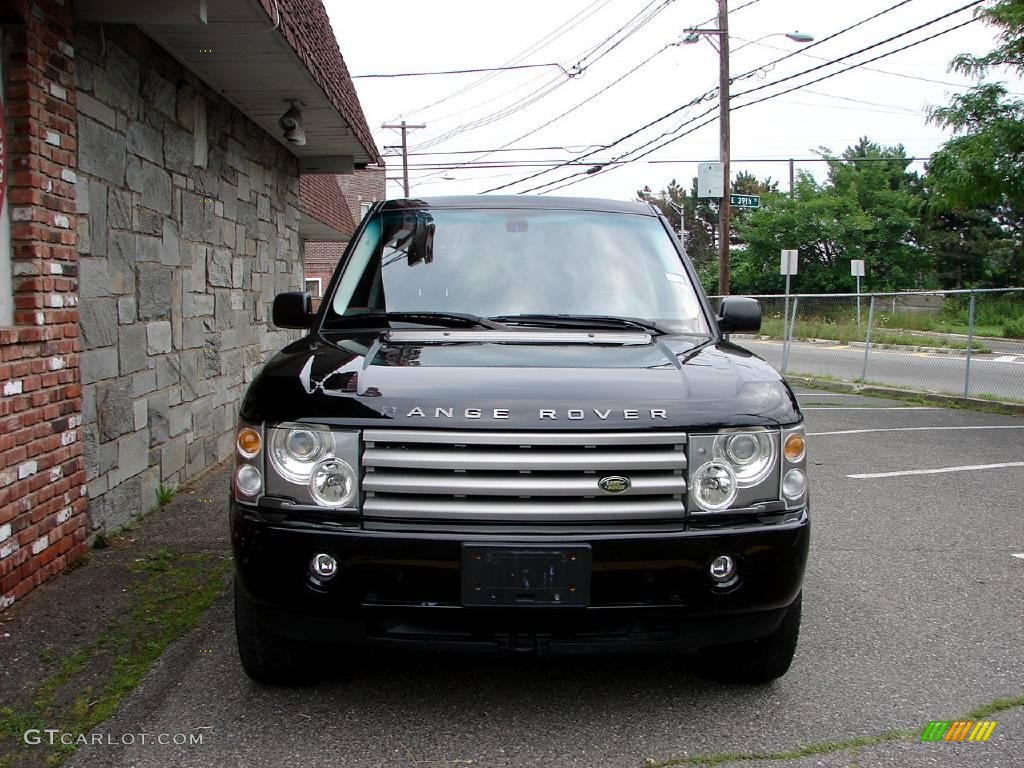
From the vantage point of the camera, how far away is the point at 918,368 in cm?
1511

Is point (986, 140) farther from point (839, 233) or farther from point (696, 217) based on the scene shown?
point (696, 217)

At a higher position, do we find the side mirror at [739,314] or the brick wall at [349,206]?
the brick wall at [349,206]

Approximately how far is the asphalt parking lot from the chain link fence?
894cm

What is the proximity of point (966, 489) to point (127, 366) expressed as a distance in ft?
19.9

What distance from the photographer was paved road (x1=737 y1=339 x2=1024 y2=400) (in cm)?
1254

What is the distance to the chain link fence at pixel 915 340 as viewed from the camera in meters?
12.7

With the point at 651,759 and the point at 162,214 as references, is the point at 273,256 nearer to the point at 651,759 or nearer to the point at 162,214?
the point at 162,214

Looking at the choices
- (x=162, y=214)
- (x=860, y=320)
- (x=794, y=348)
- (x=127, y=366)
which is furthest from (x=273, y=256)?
(x=794, y=348)

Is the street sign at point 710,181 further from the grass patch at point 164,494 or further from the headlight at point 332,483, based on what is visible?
the headlight at point 332,483

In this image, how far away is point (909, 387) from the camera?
14391 millimetres

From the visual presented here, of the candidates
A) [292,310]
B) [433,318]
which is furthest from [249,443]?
[292,310]

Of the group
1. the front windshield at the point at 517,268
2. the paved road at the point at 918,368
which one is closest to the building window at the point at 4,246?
the front windshield at the point at 517,268

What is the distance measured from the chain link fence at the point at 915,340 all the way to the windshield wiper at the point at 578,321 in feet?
33.3

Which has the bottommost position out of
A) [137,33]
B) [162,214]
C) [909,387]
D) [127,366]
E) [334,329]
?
[909,387]
